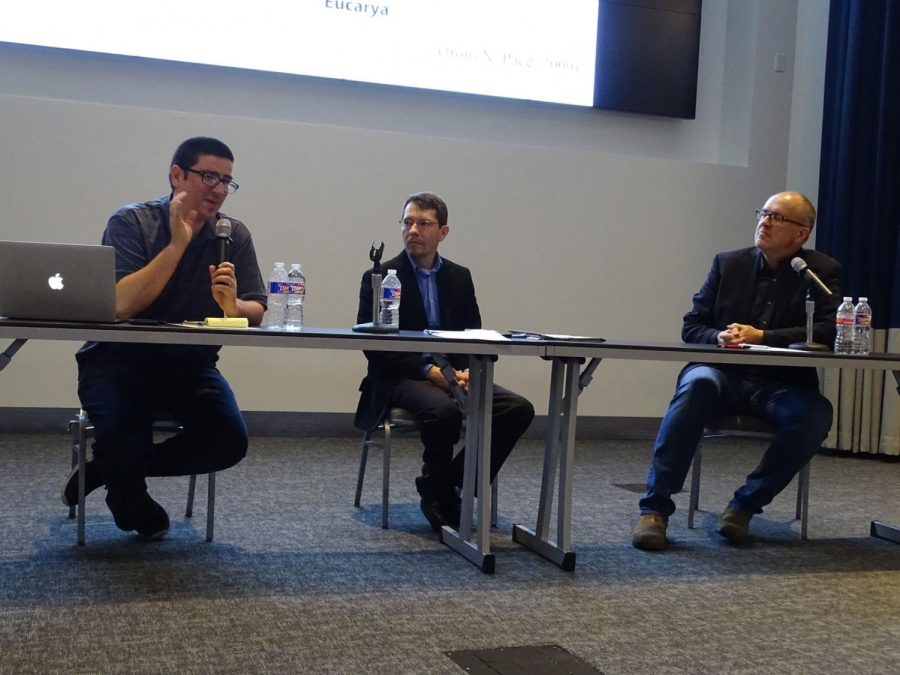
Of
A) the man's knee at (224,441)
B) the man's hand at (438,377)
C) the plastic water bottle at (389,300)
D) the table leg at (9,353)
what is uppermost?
the plastic water bottle at (389,300)

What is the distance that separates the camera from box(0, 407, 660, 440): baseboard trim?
4.69 metres

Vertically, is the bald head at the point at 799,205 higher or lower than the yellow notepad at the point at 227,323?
higher

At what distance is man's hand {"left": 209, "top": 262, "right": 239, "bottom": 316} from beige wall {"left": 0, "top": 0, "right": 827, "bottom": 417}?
7.48 feet

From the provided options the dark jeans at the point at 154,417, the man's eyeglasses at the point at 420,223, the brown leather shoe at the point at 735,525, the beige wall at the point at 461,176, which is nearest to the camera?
the dark jeans at the point at 154,417

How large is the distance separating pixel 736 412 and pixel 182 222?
1.80 meters

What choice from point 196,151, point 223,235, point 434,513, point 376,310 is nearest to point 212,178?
point 196,151

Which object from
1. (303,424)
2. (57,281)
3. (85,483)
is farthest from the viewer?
(303,424)

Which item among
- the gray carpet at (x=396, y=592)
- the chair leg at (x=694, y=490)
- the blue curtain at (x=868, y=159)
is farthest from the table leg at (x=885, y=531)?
the blue curtain at (x=868, y=159)

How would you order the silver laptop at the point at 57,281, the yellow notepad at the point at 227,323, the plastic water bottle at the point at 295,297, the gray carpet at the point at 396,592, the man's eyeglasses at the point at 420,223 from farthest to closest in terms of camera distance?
the man's eyeglasses at the point at 420,223
the plastic water bottle at the point at 295,297
the yellow notepad at the point at 227,323
the silver laptop at the point at 57,281
the gray carpet at the point at 396,592

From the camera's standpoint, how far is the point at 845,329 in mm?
3109

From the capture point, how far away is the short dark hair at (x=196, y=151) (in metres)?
2.71

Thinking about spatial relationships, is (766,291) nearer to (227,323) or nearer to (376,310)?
(376,310)

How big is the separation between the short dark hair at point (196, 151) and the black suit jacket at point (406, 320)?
60 centimetres

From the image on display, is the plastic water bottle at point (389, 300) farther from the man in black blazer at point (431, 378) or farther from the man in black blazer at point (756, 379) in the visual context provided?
the man in black blazer at point (756, 379)
